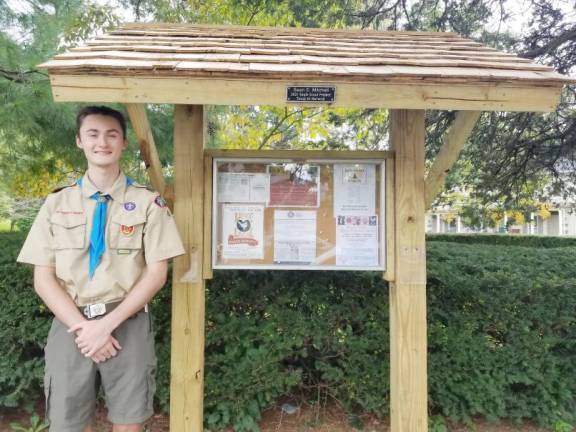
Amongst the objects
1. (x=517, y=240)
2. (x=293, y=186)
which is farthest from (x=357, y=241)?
(x=517, y=240)

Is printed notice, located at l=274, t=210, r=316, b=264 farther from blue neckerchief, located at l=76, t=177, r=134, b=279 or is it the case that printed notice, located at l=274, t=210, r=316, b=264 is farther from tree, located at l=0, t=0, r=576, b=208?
tree, located at l=0, t=0, r=576, b=208

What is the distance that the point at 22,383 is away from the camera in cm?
300

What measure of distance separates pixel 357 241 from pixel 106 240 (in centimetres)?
139

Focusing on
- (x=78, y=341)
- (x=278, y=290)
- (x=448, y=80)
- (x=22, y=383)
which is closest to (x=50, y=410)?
(x=78, y=341)

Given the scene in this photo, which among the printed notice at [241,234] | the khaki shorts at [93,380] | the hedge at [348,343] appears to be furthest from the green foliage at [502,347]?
the khaki shorts at [93,380]

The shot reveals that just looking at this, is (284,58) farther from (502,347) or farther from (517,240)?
(517,240)

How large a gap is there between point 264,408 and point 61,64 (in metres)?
2.69

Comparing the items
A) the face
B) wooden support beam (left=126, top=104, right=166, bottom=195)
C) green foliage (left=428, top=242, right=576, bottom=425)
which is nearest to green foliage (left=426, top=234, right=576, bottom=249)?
green foliage (left=428, top=242, right=576, bottom=425)

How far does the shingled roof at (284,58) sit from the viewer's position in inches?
76.6

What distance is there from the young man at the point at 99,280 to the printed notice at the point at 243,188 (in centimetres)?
50

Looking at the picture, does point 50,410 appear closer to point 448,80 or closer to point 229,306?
point 229,306

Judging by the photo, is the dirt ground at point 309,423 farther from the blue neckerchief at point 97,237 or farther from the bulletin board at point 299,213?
the blue neckerchief at point 97,237

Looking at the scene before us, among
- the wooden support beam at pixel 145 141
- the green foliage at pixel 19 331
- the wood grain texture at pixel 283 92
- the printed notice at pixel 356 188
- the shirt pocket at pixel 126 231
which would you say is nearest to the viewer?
the wood grain texture at pixel 283 92

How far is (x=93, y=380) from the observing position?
2.04m
